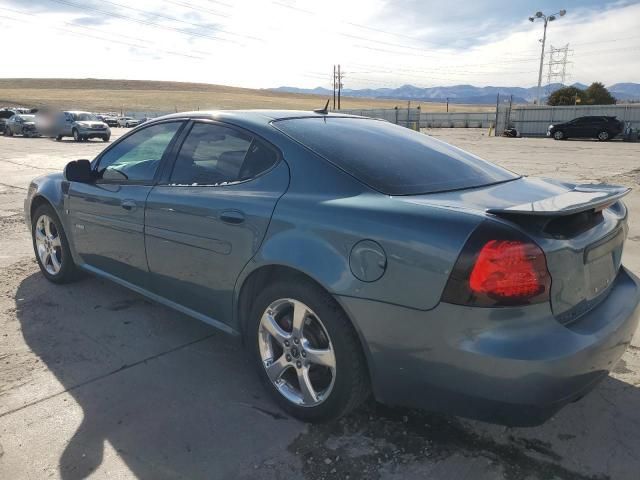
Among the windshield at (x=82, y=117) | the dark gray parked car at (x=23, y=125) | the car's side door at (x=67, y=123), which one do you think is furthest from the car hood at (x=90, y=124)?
the dark gray parked car at (x=23, y=125)

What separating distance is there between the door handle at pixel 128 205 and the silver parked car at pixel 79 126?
1002 inches

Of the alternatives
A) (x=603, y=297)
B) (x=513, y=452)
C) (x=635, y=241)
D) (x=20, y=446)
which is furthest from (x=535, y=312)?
(x=635, y=241)

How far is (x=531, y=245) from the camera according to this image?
6.70 feet

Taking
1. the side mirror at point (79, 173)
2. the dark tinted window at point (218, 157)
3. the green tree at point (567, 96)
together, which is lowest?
the side mirror at point (79, 173)

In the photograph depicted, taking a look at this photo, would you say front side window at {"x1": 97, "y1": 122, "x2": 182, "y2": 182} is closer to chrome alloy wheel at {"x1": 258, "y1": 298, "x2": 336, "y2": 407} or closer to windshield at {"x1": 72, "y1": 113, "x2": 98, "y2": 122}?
chrome alloy wheel at {"x1": 258, "y1": 298, "x2": 336, "y2": 407}

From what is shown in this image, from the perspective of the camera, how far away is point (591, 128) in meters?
30.8

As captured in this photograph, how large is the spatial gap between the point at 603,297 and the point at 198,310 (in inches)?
87.9

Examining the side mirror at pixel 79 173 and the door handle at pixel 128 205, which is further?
the side mirror at pixel 79 173

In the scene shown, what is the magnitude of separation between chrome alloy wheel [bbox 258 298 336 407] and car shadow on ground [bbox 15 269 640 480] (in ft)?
0.57

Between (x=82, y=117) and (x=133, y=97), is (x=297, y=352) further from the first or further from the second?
(x=133, y=97)

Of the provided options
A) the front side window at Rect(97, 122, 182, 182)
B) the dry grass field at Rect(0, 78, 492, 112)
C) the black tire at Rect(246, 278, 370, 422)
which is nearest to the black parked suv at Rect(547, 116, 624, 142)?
the front side window at Rect(97, 122, 182, 182)

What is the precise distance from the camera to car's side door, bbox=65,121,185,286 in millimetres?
3504

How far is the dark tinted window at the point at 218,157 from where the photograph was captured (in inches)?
116

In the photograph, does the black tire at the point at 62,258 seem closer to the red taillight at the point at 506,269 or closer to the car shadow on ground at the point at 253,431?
the car shadow on ground at the point at 253,431
